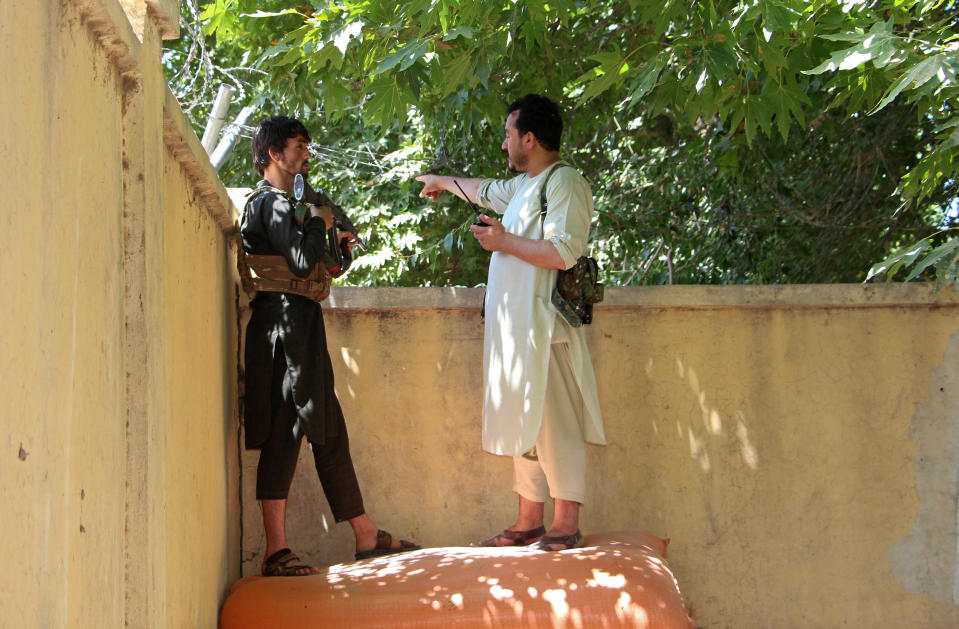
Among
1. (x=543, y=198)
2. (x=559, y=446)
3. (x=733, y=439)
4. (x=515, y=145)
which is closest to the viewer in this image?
(x=559, y=446)

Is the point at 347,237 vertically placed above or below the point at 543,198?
below

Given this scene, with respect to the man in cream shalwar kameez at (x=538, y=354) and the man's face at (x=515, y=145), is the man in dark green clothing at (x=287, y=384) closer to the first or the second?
the man in cream shalwar kameez at (x=538, y=354)

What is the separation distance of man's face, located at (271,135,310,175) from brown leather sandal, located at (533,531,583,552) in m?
1.80

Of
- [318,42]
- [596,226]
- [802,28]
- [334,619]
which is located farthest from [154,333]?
[596,226]

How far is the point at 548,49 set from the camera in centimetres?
485

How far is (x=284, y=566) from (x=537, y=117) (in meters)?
2.10

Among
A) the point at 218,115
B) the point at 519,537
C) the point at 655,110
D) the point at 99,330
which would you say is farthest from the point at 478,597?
the point at 218,115

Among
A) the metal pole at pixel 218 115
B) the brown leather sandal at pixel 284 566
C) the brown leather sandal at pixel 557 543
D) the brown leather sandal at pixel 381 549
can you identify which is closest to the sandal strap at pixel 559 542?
the brown leather sandal at pixel 557 543

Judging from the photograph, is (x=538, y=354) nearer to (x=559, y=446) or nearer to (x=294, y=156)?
(x=559, y=446)

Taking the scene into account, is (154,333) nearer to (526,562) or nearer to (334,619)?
(334,619)

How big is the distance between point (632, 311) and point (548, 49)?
4.12ft

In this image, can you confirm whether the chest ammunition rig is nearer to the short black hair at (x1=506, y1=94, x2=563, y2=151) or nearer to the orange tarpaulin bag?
the short black hair at (x1=506, y1=94, x2=563, y2=151)

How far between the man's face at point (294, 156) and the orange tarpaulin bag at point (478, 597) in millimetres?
1645

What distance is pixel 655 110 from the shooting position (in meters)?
4.24
